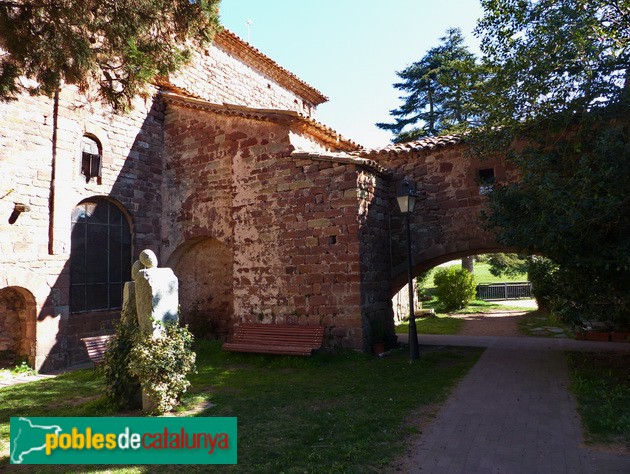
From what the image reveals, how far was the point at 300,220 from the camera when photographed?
8.93 m

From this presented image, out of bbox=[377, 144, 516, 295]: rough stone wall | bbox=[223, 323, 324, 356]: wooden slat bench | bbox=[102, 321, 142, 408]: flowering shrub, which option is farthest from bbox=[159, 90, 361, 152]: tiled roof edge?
bbox=[102, 321, 142, 408]: flowering shrub

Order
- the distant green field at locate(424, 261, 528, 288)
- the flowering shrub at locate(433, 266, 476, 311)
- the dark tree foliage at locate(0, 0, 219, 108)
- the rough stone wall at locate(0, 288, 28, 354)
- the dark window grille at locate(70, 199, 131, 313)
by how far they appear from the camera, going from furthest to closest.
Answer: the distant green field at locate(424, 261, 528, 288) < the flowering shrub at locate(433, 266, 476, 311) < the dark window grille at locate(70, 199, 131, 313) < the rough stone wall at locate(0, 288, 28, 354) < the dark tree foliage at locate(0, 0, 219, 108)

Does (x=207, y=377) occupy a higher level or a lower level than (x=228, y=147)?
lower

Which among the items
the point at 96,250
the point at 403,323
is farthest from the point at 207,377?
the point at 403,323

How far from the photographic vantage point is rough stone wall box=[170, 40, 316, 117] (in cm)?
1272

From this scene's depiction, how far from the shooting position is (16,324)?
8.80 m

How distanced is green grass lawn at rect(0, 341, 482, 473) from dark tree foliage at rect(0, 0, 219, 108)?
4312mm

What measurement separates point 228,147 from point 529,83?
22.2 ft

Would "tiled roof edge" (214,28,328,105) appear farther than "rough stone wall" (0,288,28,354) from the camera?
Yes

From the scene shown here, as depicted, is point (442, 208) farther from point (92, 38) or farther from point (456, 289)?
point (456, 289)

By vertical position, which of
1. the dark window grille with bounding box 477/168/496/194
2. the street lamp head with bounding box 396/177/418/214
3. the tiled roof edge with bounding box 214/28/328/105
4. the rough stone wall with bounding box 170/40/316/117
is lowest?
the street lamp head with bounding box 396/177/418/214

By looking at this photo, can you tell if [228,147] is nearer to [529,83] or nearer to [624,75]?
[529,83]

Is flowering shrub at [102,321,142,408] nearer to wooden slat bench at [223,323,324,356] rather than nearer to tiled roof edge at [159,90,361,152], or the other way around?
wooden slat bench at [223,323,324,356]

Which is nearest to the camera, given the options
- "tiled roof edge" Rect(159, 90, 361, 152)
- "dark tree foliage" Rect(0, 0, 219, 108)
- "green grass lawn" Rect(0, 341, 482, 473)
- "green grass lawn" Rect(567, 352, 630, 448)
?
"green grass lawn" Rect(0, 341, 482, 473)
